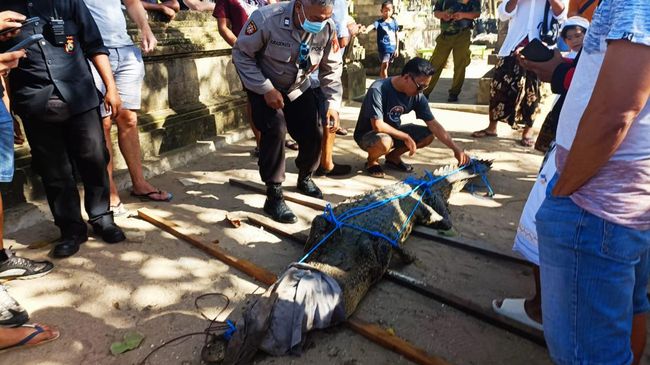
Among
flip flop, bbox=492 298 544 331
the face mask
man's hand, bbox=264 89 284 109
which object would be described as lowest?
flip flop, bbox=492 298 544 331

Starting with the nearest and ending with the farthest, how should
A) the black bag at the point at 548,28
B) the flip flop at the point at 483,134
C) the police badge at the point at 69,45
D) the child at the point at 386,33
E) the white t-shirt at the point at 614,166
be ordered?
the white t-shirt at the point at 614,166 → the police badge at the point at 69,45 → the black bag at the point at 548,28 → the flip flop at the point at 483,134 → the child at the point at 386,33

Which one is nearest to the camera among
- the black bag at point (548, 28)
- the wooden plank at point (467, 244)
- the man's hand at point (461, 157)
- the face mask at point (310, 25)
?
the wooden plank at point (467, 244)

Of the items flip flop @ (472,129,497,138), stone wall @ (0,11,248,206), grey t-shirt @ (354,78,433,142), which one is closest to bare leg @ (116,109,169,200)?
stone wall @ (0,11,248,206)

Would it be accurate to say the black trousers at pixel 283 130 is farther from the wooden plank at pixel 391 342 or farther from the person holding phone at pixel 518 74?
the person holding phone at pixel 518 74

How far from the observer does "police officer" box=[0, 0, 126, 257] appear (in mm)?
2615

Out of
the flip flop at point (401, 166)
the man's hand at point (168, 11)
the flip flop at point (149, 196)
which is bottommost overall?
the flip flop at point (401, 166)

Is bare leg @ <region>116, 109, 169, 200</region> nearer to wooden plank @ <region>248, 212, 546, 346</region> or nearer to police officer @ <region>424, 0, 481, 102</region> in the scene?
wooden plank @ <region>248, 212, 546, 346</region>

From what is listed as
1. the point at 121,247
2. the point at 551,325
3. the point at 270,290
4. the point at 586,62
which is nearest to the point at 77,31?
the point at 121,247

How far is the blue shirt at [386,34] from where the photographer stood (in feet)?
27.1

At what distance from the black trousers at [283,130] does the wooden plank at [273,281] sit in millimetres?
781

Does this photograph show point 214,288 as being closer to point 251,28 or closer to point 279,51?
point 279,51

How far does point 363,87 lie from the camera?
8.45 metres

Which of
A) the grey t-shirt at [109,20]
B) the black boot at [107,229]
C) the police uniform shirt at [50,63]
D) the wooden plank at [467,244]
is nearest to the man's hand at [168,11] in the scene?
the grey t-shirt at [109,20]

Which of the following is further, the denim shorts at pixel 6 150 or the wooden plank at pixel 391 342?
the denim shorts at pixel 6 150
